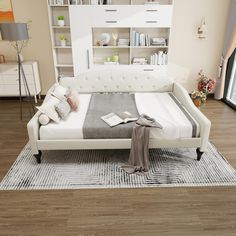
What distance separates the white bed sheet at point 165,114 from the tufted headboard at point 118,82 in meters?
0.18

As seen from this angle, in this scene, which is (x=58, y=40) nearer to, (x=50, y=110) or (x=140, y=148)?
(x=50, y=110)

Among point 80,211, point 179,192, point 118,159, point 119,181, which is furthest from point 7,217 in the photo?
point 179,192

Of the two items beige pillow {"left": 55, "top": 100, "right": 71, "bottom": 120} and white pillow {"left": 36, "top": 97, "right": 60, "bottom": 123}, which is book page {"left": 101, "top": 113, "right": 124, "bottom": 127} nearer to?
beige pillow {"left": 55, "top": 100, "right": 71, "bottom": 120}

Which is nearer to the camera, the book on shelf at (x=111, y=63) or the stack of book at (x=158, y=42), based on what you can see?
the stack of book at (x=158, y=42)

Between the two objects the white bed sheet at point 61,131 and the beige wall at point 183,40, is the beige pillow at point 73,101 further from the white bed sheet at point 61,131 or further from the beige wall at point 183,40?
the beige wall at point 183,40

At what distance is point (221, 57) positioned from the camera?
16.9 ft

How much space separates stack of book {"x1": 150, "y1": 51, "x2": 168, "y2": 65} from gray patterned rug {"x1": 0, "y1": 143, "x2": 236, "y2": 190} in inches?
87.5

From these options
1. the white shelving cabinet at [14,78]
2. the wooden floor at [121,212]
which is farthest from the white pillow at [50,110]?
the white shelving cabinet at [14,78]

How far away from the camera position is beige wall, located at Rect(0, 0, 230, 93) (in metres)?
4.86

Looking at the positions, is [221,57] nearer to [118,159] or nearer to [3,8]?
[118,159]

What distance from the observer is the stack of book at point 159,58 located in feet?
16.1

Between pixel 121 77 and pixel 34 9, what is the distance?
7.77 feet

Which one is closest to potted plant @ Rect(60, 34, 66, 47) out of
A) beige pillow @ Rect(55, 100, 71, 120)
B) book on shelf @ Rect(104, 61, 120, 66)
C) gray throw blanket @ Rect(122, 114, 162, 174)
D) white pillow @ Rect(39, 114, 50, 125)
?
book on shelf @ Rect(104, 61, 120, 66)

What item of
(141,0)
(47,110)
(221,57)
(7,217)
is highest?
(141,0)
